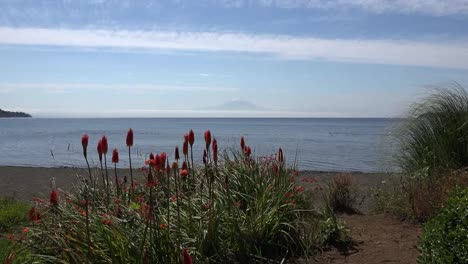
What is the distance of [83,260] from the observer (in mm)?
4496

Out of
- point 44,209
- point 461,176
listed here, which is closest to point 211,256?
point 44,209

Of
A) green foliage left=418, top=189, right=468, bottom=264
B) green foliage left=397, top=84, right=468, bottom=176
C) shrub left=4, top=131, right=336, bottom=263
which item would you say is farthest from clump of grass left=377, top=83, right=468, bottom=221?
green foliage left=418, top=189, right=468, bottom=264

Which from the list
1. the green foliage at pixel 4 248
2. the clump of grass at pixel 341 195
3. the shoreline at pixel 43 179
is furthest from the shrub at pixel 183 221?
the shoreline at pixel 43 179

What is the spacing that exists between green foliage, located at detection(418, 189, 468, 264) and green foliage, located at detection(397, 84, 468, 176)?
184 inches

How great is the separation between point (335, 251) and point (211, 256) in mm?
1616

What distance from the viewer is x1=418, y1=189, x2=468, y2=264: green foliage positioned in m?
3.81

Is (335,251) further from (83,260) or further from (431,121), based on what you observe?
(431,121)

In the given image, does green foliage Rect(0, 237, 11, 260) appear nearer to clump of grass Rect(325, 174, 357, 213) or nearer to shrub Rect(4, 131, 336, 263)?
shrub Rect(4, 131, 336, 263)

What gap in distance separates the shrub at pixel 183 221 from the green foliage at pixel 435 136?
10.9 ft

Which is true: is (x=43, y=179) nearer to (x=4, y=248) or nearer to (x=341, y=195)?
(x=341, y=195)

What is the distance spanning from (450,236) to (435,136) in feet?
20.9

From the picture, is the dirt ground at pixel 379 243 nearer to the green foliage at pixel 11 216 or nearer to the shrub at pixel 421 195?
the shrub at pixel 421 195

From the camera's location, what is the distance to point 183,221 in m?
5.63

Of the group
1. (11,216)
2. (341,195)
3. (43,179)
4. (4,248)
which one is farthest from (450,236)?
(43,179)
